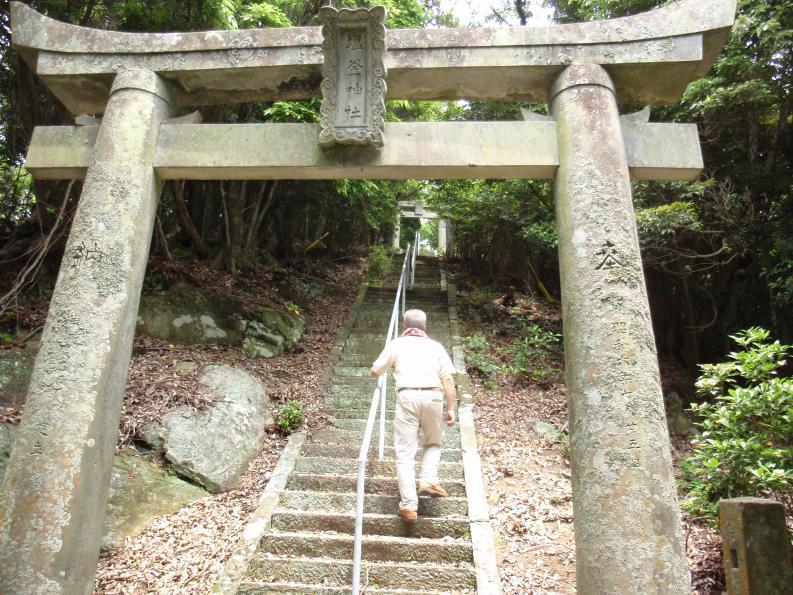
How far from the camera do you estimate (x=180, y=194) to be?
8.43 metres

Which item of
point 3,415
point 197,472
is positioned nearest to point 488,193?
point 197,472

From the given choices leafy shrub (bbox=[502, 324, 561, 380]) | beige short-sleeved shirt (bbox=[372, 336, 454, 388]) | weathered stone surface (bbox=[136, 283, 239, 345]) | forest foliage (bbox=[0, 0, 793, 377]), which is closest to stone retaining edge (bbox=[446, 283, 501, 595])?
beige short-sleeved shirt (bbox=[372, 336, 454, 388])

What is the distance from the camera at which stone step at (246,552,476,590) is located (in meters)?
3.72

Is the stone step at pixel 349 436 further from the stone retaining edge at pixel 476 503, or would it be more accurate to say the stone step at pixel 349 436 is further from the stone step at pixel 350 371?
the stone step at pixel 350 371

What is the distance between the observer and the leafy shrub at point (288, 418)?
6102mm

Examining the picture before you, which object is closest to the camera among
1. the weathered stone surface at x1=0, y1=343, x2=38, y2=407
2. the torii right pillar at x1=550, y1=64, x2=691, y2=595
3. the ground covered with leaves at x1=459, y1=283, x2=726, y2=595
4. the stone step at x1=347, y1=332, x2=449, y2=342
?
the torii right pillar at x1=550, y1=64, x2=691, y2=595

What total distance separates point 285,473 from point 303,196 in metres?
7.94

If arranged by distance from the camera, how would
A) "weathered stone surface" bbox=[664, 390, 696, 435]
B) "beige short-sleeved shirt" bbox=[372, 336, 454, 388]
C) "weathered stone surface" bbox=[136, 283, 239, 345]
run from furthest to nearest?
1. "weathered stone surface" bbox=[664, 390, 696, 435]
2. "weathered stone surface" bbox=[136, 283, 239, 345]
3. "beige short-sleeved shirt" bbox=[372, 336, 454, 388]

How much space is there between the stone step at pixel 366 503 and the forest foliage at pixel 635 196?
4460mm

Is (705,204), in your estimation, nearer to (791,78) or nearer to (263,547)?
(791,78)

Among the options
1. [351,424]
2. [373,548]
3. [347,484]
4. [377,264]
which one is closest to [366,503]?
[347,484]

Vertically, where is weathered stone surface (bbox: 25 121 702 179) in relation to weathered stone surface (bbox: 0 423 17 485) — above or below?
above

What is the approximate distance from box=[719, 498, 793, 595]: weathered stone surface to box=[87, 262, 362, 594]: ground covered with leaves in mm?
3294

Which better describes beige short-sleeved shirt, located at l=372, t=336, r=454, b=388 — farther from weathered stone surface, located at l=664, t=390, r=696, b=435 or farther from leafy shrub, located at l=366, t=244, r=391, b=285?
leafy shrub, located at l=366, t=244, r=391, b=285
